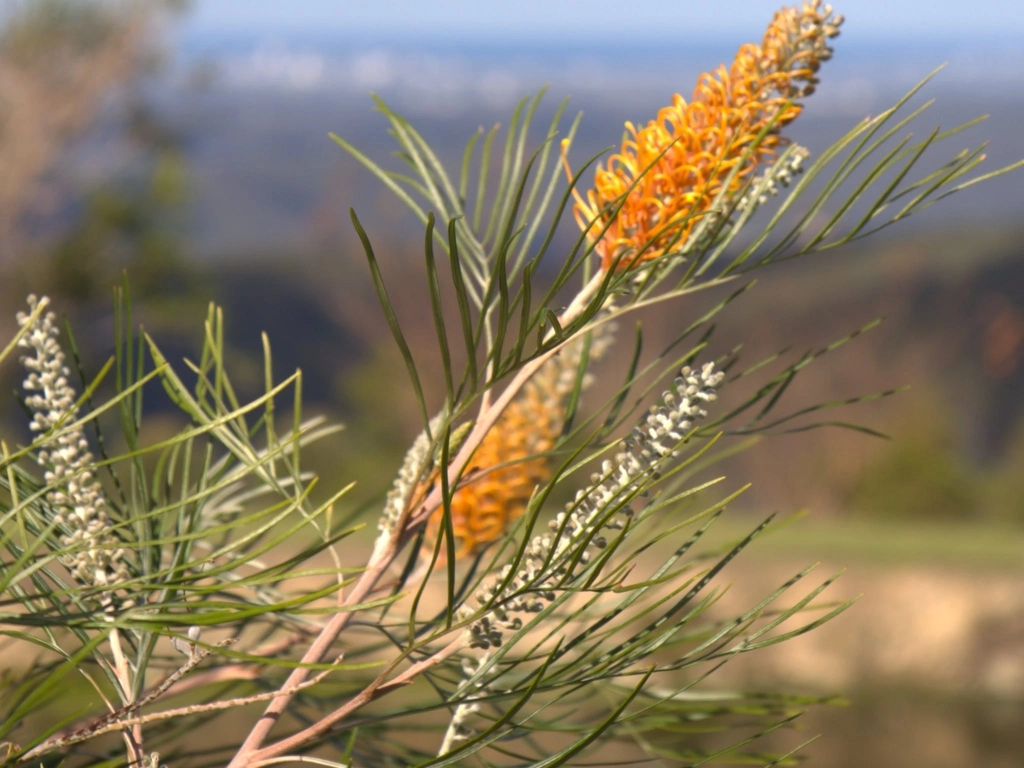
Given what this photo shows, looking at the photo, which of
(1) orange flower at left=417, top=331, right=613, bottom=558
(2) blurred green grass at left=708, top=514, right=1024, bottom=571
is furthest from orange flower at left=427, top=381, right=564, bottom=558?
(2) blurred green grass at left=708, top=514, right=1024, bottom=571

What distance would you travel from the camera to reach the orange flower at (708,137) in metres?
0.19

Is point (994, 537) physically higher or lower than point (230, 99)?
lower

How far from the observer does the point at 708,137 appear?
0.63ft

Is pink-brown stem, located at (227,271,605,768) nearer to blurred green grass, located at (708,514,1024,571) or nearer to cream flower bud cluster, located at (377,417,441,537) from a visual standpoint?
cream flower bud cluster, located at (377,417,441,537)

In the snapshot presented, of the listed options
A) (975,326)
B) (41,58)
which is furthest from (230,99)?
(975,326)

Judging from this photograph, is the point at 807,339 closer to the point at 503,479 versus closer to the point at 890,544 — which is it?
the point at 890,544

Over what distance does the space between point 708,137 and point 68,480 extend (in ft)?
0.43

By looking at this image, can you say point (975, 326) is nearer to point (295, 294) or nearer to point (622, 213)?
point (295, 294)

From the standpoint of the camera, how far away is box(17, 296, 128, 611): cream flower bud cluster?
0.18 m

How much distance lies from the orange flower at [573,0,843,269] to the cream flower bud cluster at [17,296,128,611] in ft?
0.34

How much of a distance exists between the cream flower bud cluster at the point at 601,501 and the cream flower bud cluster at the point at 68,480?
7cm

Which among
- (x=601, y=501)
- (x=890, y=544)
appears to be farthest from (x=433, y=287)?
(x=890, y=544)

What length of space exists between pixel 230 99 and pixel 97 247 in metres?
6.51

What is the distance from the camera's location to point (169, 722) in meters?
0.23
